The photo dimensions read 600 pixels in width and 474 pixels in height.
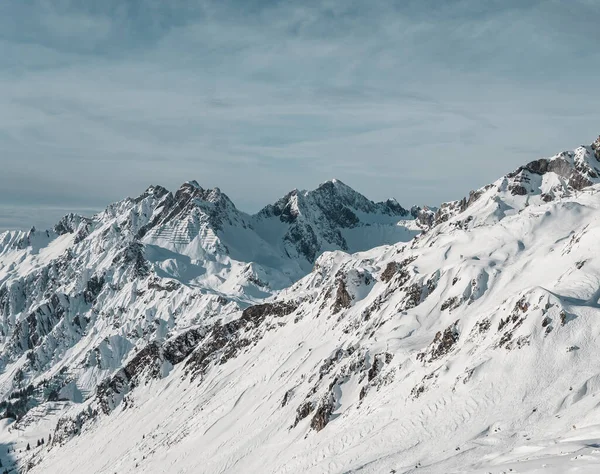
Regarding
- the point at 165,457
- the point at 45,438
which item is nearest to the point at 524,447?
the point at 165,457

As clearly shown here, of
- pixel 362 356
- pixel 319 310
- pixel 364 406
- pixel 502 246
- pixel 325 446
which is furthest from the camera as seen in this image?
pixel 319 310

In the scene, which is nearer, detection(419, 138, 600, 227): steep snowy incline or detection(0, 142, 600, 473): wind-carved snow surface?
detection(0, 142, 600, 473): wind-carved snow surface

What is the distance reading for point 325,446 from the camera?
58312 millimetres

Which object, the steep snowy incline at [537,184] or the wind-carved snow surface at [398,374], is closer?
the wind-carved snow surface at [398,374]

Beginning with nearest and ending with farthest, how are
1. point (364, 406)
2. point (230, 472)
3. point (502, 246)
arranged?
point (364, 406)
point (230, 472)
point (502, 246)

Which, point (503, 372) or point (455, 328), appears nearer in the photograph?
Result: point (503, 372)

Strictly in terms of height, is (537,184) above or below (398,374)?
above

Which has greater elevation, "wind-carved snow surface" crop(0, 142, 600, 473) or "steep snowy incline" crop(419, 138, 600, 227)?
"steep snowy incline" crop(419, 138, 600, 227)

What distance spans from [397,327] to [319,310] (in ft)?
126

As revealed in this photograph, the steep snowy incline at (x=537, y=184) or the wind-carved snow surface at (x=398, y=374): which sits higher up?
the steep snowy incline at (x=537, y=184)

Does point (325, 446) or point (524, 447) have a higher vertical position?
point (524, 447)

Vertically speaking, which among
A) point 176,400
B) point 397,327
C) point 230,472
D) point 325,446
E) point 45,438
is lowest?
point 45,438

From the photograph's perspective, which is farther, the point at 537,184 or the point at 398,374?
the point at 537,184

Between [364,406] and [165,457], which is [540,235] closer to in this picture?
[364,406]
